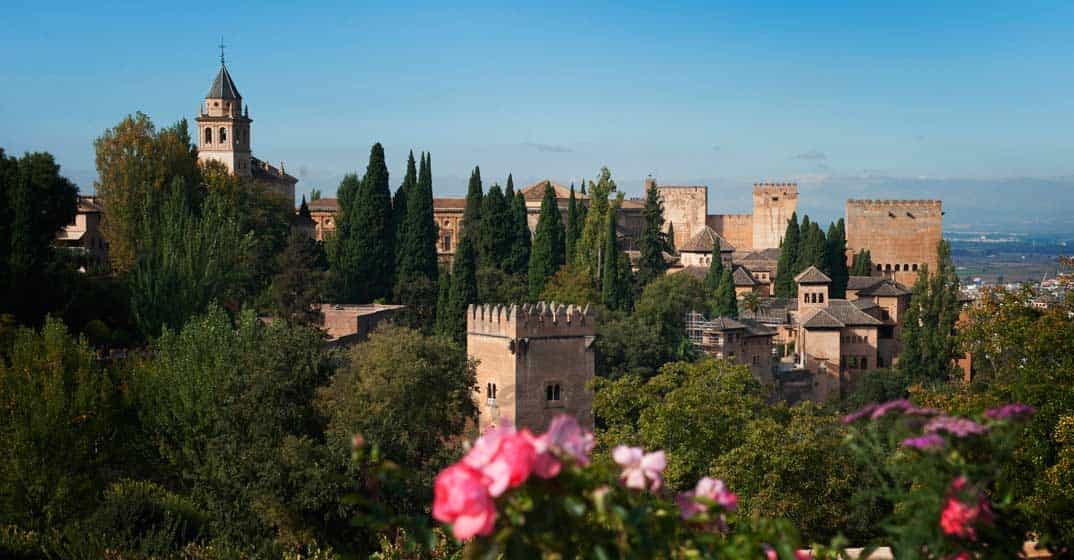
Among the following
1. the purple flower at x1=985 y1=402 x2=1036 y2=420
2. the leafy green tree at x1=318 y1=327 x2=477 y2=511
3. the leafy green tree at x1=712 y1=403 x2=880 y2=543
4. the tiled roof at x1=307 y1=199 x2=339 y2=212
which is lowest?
the leafy green tree at x1=712 y1=403 x2=880 y2=543

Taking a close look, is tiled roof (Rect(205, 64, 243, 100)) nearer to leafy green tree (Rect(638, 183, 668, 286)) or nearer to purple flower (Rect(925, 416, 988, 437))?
leafy green tree (Rect(638, 183, 668, 286))

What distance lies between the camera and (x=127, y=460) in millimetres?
23828

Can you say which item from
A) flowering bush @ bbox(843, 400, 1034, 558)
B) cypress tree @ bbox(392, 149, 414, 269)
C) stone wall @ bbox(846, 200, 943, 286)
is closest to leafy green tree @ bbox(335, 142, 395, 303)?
cypress tree @ bbox(392, 149, 414, 269)

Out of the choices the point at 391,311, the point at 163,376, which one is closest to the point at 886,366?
the point at 391,311

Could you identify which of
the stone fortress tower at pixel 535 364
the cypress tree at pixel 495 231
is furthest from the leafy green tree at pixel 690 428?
the cypress tree at pixel 495 231

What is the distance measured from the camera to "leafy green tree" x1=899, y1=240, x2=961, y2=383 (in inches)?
1908

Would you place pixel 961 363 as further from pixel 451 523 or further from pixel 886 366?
pixel 451 523

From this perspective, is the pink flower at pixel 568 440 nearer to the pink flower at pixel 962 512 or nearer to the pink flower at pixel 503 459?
the pink flower at pixel 503 459

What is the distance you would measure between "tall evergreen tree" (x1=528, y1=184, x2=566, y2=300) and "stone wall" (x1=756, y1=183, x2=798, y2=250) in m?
30.4

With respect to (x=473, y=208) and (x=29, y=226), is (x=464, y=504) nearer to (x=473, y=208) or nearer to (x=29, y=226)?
(x=29, y=226)

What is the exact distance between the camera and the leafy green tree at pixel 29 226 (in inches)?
1217

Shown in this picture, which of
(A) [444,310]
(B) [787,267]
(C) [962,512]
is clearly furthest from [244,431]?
(B) [787,267]

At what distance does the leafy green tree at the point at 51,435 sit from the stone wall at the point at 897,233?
57.8 m

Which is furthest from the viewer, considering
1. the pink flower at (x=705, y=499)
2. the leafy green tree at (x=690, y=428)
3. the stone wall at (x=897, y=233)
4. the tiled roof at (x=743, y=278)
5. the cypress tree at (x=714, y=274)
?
the stone wall at (x=897, y=233)
